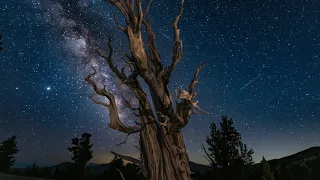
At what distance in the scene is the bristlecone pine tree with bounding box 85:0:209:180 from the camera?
5438mm

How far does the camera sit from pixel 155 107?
20.1 ft

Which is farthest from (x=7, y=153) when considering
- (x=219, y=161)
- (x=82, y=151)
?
(x=219, y=161)

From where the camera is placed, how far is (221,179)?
1984 centimetres

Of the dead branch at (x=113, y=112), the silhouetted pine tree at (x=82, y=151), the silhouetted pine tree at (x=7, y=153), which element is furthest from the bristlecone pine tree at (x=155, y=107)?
the silhouetted pine tree at (x=7, y=153)

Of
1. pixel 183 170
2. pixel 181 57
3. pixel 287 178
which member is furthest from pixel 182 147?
pixel 287 178

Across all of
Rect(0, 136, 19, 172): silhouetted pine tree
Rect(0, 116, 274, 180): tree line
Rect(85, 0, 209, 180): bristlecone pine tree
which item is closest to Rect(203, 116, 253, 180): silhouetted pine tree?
Rect(0, 116, 274, 180): tree line

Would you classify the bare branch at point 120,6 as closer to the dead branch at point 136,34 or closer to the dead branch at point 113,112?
the dead branch at point 136,34

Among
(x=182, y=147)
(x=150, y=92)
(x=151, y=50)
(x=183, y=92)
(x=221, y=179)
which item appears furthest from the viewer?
(x=221, y=179)

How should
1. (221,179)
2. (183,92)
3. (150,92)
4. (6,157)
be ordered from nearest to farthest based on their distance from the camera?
(183,92) < (150,92) < (221,179) < (6,157)

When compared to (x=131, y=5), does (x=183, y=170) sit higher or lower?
lower

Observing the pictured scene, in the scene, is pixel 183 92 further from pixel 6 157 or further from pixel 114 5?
pixel 6 157

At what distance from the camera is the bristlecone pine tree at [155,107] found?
544 centimetres

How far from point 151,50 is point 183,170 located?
11.7 ft

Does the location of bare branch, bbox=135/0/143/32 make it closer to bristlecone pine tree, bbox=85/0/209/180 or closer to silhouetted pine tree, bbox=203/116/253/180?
bristlecone pine tree, bbox=85/0/209/180
